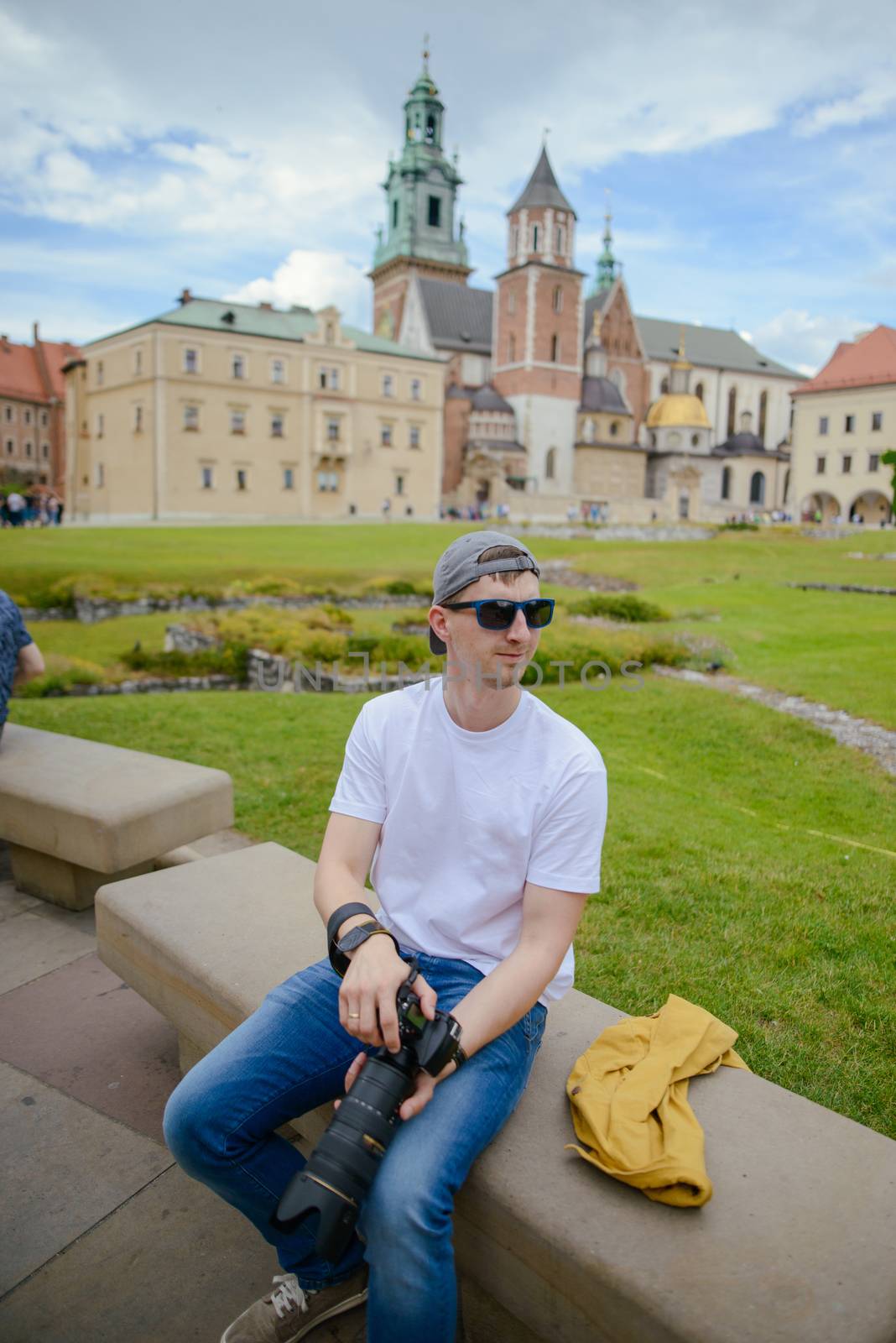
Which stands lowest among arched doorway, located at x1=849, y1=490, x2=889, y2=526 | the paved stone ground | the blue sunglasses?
the paved stone ground

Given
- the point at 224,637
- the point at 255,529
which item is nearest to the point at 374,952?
the point at 224,637

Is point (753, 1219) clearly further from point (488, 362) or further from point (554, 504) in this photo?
point (488, 362)

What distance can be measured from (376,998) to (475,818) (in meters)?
0.54

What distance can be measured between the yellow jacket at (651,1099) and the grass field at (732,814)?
3.21 feet

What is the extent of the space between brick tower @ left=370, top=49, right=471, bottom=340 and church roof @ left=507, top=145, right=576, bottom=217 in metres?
11.5

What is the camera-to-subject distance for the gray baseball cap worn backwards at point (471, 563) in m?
2.42

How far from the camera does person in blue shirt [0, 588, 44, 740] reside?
187 inches

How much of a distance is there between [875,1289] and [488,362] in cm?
6766

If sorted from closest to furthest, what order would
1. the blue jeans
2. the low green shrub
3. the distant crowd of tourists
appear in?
1. the blue jeans
2. the low green shrub
3. the distant crowd of tourists

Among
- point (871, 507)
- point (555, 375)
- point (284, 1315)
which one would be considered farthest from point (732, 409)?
point (284, 1315)

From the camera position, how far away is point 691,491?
63.5m

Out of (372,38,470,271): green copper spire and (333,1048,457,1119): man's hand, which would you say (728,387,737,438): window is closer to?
(372,38,470,271): green copper spire
